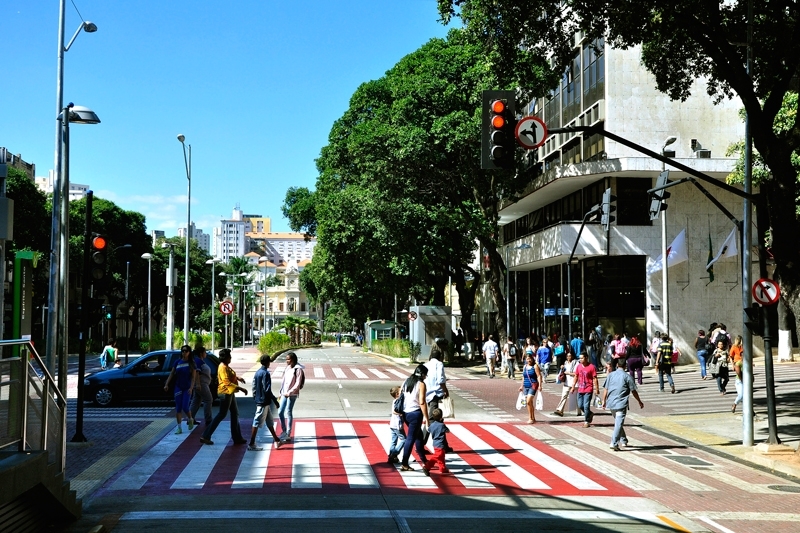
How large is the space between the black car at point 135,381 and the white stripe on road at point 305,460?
5.98 m

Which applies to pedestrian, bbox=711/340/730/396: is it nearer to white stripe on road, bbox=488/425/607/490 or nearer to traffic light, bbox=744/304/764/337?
traffic light, bbox=744/304/764/337

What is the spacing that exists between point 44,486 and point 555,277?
3947cm

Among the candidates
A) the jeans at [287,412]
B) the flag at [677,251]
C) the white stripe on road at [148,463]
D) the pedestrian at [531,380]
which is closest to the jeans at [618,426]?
the pedestrian at [531,380]

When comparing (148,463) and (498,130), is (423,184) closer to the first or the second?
(148,463)

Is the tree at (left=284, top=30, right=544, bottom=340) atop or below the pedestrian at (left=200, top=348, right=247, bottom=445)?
atop

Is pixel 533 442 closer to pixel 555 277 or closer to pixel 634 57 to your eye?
pixel 634 57

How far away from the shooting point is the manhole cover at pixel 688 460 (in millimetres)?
14950

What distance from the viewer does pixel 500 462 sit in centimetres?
1443

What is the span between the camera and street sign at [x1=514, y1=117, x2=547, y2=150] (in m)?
12.1

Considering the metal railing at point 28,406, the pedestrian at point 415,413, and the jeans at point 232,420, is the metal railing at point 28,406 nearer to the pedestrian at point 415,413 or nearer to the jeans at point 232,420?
the pedestrian at point 415,413

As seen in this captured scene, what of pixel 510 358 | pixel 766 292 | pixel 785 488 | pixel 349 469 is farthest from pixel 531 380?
pixel 510 358

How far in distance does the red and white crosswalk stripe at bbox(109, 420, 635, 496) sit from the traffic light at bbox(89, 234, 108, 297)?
309 cm

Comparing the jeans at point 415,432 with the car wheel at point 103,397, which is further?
the car wheel at point 103,397

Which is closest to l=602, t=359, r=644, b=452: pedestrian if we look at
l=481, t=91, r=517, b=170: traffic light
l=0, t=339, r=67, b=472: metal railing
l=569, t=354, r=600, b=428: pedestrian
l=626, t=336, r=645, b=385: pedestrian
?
l=569, t=354, r=600, b=428: pedestrian
